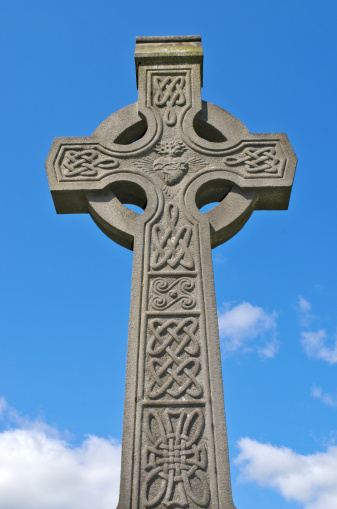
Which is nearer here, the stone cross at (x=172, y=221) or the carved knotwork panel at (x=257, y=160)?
the stone cross at (x=172, y=221)

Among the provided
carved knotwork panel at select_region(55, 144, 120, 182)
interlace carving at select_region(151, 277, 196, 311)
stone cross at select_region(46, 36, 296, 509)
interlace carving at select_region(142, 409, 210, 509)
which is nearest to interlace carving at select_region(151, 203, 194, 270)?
stone cross at select_region(46, 36, 296, 509)

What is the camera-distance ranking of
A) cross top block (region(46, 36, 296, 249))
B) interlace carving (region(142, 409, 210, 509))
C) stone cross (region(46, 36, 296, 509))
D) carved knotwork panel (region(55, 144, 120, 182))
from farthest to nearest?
carved knotwork panel (region(55, 144, 120, 182)), cross top block (region(46, 36, 296, 249)), stone cross (region(46, 36, 296, 509)), interlace carving (region(142, 409, 210, 509))

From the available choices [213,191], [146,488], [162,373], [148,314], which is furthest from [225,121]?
[146,488]

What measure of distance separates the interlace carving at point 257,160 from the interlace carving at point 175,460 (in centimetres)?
242

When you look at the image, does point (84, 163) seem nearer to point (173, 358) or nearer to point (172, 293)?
point (172, 293)

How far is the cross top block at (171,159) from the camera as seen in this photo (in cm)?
507

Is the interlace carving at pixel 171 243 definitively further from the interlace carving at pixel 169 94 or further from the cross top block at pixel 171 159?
the interlace carving at pixel 169 94

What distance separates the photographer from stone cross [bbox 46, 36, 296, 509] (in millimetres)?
3736

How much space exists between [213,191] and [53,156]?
1.58 m

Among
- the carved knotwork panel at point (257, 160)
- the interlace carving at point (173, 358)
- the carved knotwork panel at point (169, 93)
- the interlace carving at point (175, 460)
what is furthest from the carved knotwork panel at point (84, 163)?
the interlace carving at point (175, 460)

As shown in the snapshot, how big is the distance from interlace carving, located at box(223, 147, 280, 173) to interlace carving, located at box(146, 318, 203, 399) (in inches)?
68.1

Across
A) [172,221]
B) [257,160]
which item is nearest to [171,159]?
[172,221]

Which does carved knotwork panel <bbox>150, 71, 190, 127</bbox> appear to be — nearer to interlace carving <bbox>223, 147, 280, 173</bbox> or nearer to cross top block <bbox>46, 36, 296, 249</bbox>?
cross top block <bbox>46, 36, 296, 249</bbox>

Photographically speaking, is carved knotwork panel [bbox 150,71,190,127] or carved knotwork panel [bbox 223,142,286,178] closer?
carved knotwork panel [bbox 223,142,286,178]
